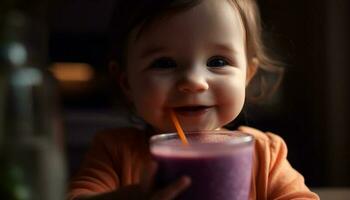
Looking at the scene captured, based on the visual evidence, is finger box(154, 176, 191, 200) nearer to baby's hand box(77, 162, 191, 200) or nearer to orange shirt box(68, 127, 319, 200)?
baby's hand box(77, 162, 191, 200)

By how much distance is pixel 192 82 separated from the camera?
2.44ft

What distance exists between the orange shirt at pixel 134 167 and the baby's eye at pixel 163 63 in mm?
189

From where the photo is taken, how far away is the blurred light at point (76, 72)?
8.78 ft

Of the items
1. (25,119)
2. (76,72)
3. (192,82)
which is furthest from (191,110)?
(76,72)

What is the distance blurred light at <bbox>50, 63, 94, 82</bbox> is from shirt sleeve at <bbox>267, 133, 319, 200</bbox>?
1.84 metres

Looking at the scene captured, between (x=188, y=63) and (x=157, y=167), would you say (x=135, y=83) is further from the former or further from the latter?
(x=157, y=167)

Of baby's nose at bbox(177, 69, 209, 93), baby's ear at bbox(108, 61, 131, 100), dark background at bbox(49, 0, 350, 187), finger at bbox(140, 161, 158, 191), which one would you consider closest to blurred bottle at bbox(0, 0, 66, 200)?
finger at bbox(140, 161, 158, 191)

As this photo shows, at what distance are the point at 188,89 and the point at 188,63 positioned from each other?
38 mm

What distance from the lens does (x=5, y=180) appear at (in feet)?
1.65

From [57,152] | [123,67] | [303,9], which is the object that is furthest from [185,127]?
[303,9]

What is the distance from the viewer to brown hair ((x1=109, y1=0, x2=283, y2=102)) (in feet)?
2.59

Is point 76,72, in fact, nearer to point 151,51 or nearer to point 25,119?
point 151,51

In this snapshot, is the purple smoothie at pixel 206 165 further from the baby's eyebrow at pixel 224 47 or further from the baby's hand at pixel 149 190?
the baby's eyebrow at pixel 224 47

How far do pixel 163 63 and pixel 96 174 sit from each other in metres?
0.21
